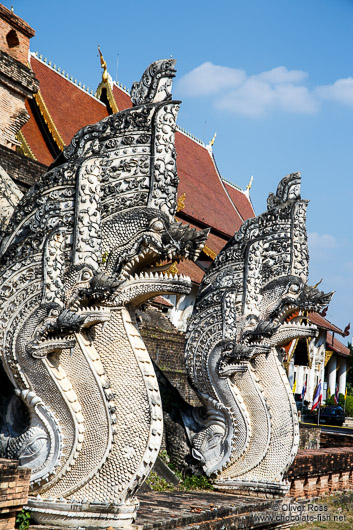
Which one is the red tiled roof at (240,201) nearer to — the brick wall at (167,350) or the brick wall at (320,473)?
the brick wall at (167,350)

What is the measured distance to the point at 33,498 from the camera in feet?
18.5

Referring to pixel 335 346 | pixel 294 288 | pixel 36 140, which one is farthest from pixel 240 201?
pixel 294 288

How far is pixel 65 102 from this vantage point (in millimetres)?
22703

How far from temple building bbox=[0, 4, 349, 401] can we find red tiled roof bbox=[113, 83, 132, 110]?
4cm

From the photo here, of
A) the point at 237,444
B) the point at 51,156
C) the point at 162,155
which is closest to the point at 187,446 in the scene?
the point at 237,444

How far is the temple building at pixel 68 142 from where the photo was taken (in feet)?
40.3

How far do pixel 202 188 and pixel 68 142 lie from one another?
32.6ft

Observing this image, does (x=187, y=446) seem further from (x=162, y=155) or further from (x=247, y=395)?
(x=162, y=155)

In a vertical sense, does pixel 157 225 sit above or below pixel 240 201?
below

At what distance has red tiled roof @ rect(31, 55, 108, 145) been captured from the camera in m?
21.5

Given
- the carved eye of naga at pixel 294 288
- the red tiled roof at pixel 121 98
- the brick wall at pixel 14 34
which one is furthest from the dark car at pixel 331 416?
the carved eye of naga at pixel 294 288

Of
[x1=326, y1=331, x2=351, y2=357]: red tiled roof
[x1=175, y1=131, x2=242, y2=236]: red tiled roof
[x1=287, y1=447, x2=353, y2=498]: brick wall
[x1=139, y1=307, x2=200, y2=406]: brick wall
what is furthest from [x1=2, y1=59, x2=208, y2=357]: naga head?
[x1=326, y1=331, x2=351, y2=357]: red tiled roof

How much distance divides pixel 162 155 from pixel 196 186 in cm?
2319

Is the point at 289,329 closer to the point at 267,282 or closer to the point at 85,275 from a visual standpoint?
the point at 267,282
